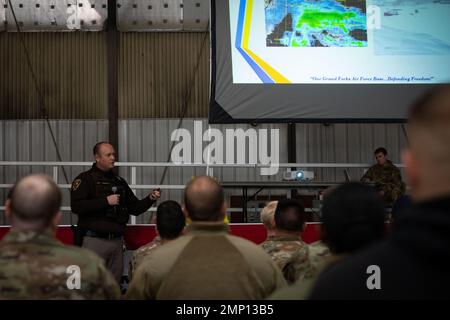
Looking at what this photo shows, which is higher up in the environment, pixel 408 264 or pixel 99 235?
pixel 408 264

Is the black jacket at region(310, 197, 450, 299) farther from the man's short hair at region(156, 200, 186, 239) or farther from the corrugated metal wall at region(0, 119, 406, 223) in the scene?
the corrugated metal wall at region(0, 119, 406, 223)

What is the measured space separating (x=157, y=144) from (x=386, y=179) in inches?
292

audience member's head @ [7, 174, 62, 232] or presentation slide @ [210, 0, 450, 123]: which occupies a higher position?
presentation slide @ [210, 0, 450, 123]

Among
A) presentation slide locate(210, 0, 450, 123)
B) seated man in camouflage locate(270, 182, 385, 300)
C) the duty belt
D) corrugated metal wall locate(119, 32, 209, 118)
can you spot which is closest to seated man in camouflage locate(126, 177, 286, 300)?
seated man in camouflage locate(270, 182, 385, 300)

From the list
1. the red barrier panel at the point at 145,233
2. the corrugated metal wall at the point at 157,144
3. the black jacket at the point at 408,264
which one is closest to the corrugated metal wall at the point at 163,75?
the corrugated metal wall at the point at 157,144

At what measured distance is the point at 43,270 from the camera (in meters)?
2.58

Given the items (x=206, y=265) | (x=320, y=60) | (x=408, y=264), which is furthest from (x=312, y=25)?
(x=408, y=264)

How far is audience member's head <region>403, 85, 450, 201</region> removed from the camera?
168 cm

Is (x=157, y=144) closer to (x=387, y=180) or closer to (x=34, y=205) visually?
(x=387, y=180)
